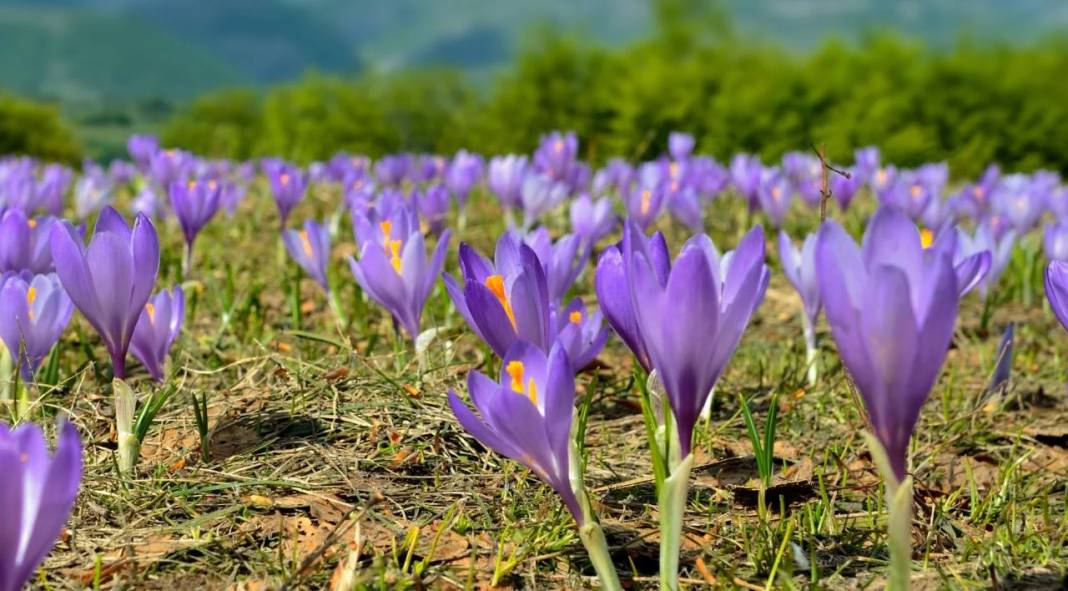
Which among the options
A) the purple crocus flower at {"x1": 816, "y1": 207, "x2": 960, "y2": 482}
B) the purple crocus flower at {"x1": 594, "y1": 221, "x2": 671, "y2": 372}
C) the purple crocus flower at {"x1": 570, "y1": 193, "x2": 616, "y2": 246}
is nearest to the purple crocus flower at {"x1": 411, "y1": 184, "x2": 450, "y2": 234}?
the purple crocus flower at {"x1": 570, "y1": 193, "x2": 616, "y2": 246}

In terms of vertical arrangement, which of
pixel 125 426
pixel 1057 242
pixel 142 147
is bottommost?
pixel 125 426

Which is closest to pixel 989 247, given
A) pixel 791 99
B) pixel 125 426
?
pixel 125 426

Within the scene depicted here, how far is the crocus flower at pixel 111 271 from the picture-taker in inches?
59.5

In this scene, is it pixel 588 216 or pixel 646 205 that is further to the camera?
pixel 646 205

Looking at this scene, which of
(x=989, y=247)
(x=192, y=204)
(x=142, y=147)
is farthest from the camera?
(x=142, y=147)

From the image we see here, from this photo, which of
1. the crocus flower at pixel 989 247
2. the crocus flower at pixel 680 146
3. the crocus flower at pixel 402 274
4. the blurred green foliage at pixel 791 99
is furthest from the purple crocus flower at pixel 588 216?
the blurred green foliage at pixel 791 99

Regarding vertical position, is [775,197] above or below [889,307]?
above

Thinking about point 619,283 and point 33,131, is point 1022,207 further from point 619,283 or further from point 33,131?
point 33,131

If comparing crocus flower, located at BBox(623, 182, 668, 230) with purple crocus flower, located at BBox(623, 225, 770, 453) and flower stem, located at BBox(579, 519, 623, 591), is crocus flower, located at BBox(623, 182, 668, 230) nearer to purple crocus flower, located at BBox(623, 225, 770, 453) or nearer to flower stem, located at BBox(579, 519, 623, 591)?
purple crocus flower, located at BBox(623, 225, 770, 453)

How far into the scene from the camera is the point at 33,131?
41688 millimetres

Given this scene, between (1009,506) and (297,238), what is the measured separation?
6.46ft

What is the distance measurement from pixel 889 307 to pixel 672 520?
0.38m

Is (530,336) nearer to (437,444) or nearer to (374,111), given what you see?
(437,444)

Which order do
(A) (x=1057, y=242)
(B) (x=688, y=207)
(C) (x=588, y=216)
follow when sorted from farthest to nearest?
(B) (x=688, y=207), (C) (x=588, y=216), (A) (x=1057, y=242)
